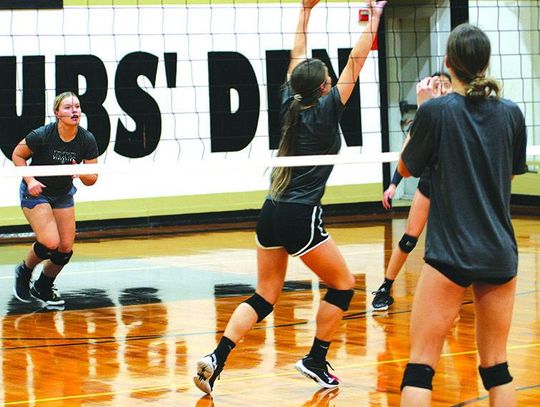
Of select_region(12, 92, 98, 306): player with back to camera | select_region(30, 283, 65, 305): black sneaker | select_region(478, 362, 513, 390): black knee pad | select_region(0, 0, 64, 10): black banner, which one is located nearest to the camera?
select_region(478, 362, 513, 390): black knee pad

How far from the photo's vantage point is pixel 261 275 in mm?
5801

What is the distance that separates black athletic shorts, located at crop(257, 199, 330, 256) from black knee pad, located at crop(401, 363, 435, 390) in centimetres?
184

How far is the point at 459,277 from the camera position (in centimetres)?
384

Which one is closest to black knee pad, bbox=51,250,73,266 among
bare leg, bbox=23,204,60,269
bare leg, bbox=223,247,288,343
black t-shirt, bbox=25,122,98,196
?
bare leg, bbox=23,204,60,269

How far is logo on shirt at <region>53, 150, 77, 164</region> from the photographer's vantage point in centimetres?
859

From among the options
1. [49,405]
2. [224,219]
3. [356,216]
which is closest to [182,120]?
[224,219]

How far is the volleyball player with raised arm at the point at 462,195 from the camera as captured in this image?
3816mm

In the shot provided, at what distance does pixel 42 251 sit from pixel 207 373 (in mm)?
3411

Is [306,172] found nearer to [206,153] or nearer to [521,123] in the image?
[521,123]

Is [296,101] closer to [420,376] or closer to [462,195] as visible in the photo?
[462,195]

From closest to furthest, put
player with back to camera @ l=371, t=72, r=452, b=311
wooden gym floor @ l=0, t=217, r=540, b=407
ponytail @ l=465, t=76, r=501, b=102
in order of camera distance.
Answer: ponytail @ l=465, t=76, r=501, b=102 < wooden gym floor @ l=0, t=217, r=540, b=407 < player with back to camera @ l=371, t=72, r=452, b=311

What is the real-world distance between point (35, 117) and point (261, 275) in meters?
8.26

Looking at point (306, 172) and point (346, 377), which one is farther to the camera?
point (346, 377)

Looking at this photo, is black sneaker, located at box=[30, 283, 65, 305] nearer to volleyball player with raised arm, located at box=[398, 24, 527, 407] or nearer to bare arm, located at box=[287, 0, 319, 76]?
bare arm, located at box=[287, 0, 319, 76]
